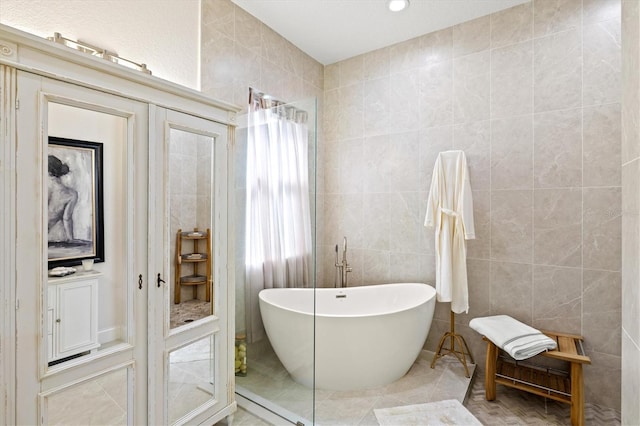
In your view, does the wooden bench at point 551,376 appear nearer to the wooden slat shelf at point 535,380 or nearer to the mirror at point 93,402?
the wooden slat shelf at point 535,380

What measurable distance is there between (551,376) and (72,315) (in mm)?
2828

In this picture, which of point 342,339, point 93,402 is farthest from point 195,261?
point 342,339

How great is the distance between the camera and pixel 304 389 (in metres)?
1.91

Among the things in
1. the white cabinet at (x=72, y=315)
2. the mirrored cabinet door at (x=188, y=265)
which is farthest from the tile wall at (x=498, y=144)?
the white cabinet at (x=72, y=315)

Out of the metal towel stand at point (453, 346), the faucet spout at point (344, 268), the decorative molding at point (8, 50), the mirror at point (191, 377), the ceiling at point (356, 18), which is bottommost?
the metal towel stand at point (453, 346)

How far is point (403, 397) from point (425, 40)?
9.63ft

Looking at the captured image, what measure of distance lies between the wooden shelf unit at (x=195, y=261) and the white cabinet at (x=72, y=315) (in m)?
0.37

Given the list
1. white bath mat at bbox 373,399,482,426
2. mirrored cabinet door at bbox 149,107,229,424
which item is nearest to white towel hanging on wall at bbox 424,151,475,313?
white bath mat at bbox 373,399,482,426

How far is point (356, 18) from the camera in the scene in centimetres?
266

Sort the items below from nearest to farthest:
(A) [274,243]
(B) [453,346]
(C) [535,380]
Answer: (A) [274,243], (C) [535,380], (B) [453,346]

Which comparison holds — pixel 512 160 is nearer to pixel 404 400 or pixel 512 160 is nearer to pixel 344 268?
pixel 344 268

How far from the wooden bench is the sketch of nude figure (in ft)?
8.12

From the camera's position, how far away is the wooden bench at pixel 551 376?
1.93 m

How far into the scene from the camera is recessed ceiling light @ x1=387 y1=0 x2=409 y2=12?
7.96 ft
